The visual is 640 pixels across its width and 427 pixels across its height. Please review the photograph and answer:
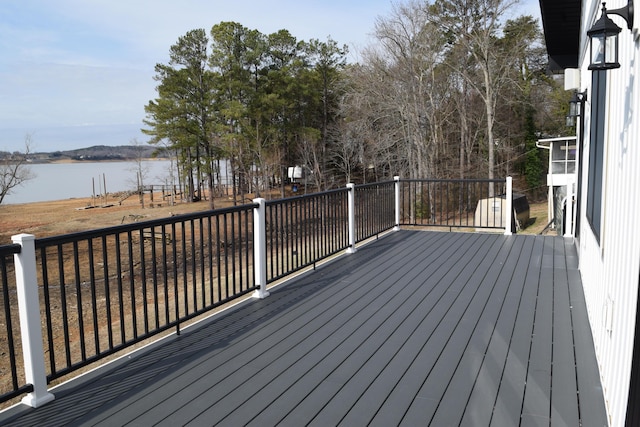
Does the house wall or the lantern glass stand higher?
the lantern glass

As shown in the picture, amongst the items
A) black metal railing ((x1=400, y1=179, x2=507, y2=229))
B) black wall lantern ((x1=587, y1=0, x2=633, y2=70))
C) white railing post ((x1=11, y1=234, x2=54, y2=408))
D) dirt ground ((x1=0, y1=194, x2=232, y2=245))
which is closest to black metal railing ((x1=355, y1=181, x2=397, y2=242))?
black metal railing ((x1=400, y1=179, x2=507, y2=229))

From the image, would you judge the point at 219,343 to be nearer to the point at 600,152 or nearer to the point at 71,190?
the point at 600,152

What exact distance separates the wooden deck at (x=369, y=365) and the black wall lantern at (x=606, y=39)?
165 cm

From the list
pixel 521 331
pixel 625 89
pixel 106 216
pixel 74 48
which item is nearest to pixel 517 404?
pixel 521 331

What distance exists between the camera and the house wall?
174 centimetres

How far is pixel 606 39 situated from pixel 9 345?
325cm

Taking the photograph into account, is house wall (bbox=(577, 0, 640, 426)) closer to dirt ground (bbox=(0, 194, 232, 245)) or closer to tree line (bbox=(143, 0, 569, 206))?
tree line (bbox=(143, 0, 569, 206))

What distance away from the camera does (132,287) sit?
299 centimetres

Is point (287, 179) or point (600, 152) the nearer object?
point (600, 152)

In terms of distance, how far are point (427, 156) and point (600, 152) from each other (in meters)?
19.9

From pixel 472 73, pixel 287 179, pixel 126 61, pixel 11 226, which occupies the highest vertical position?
pixel 126 61

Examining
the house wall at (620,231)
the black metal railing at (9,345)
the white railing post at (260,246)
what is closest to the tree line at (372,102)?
the black metal railing at (9,345)

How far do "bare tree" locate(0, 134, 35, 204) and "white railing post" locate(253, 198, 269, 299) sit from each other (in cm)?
3035

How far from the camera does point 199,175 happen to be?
3222cm
